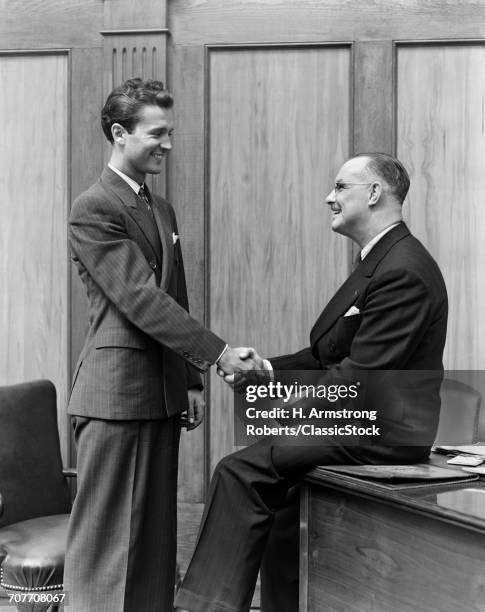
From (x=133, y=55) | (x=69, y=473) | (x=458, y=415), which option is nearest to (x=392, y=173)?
(x=458, y=415)

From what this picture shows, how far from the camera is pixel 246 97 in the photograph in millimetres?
3678

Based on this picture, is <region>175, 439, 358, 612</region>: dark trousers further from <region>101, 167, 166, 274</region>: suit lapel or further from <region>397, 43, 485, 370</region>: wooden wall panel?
<region>397, 43, 485, 370</region>: wooden wall panel

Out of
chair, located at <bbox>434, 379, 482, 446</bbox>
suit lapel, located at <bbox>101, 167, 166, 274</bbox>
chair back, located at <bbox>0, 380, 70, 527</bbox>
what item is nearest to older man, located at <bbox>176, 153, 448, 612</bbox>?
chair, located at <bbox>434, 379, 482, 446</bbox>

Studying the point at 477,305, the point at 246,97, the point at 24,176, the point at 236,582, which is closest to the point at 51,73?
the point at 24,176

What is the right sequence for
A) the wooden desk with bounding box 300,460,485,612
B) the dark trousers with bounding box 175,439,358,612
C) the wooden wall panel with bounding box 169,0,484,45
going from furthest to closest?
the wooden wall panel with bounding box 169,0,484,45, the dark trousers with bounding box 175,439,358,612, the wooden desk with bounding box 300,460,485,612

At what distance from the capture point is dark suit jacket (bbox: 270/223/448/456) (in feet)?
8.21

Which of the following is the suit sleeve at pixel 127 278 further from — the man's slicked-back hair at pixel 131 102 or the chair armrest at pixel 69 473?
the chair armrest at pixel 69 473

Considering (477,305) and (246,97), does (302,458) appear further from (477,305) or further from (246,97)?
(246,97)

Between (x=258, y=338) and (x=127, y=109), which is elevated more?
(x=127, y=109)

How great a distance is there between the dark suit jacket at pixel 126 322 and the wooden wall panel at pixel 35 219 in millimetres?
1008

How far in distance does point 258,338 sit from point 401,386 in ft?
4.14

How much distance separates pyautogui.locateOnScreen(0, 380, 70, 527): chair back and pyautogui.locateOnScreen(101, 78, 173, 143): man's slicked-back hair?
1.11 m

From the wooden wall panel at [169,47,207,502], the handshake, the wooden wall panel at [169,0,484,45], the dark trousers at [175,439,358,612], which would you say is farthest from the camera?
the wooden wall panel at [169,47,207,502]

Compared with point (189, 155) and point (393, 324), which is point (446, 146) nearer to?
point (189, 155)
